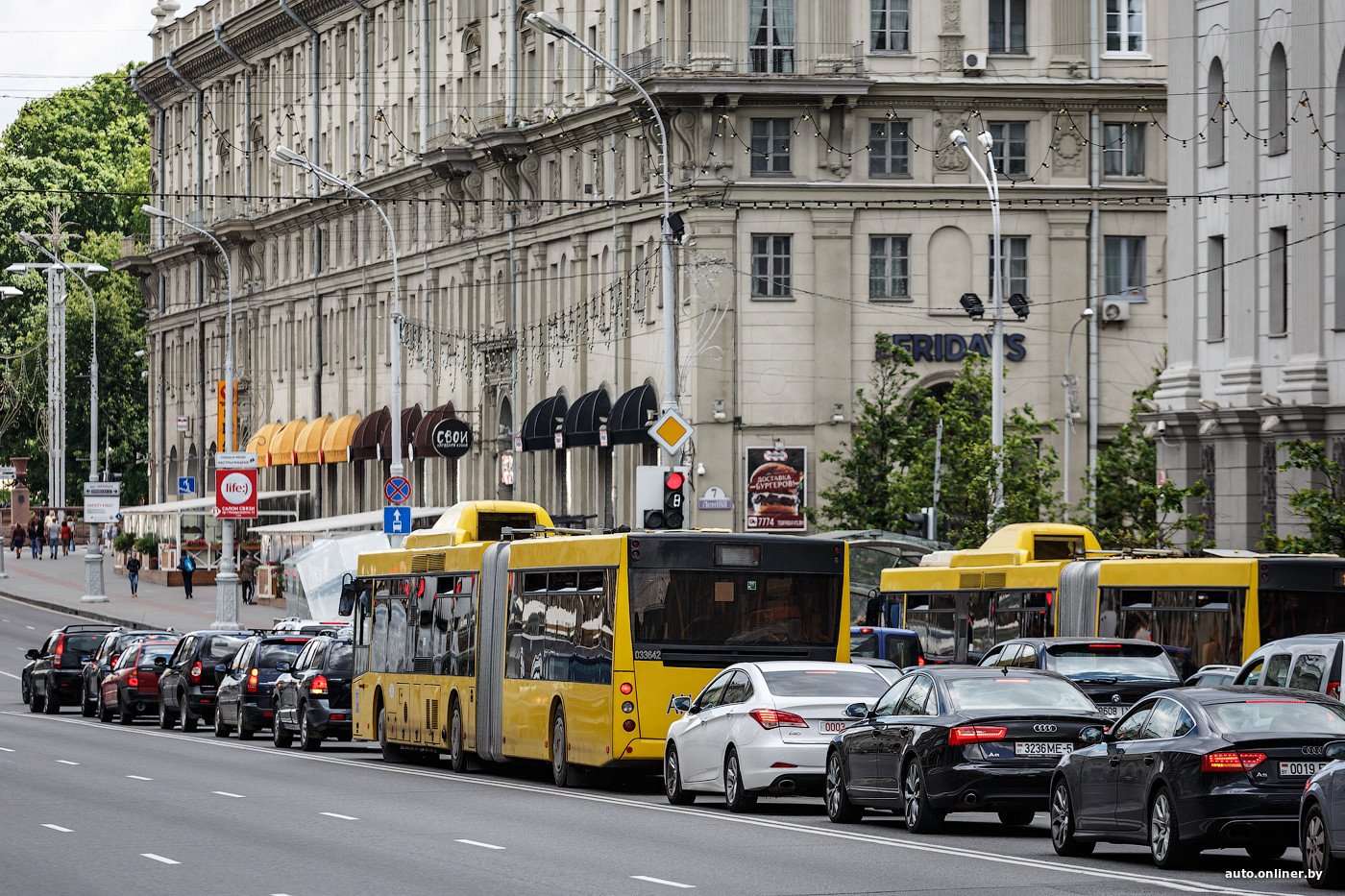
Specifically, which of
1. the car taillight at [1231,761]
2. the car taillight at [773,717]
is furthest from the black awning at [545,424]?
the car taillight at [1231,761]

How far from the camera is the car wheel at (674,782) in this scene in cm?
2369

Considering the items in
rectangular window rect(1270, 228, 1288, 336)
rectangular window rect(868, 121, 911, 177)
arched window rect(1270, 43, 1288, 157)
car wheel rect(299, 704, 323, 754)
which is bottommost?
car wheel rect(299, 704, 323, 754)

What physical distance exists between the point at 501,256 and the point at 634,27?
35.8ft

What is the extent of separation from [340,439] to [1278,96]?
47953 millimetres

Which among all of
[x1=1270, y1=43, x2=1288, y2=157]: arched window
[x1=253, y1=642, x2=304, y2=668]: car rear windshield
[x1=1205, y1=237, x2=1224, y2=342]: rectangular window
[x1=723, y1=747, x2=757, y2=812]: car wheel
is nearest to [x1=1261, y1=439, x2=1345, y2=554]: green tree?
[x1=1270, y1=43, x2=1288, y2=157]: arched window

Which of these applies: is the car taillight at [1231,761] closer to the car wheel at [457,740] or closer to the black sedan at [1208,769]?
the black sedan at [1208,769]

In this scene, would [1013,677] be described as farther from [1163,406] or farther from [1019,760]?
[1163,406]

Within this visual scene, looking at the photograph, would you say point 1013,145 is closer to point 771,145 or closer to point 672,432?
point 771,145

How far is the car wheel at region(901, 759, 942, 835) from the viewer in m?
19.9

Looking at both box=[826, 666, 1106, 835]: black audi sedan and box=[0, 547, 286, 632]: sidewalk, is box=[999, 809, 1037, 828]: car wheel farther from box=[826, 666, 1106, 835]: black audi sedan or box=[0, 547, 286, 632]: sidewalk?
box=[0, 547, 286, 632]: sidewalk

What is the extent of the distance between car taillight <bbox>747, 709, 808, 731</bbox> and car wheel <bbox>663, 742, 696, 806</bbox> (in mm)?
1876

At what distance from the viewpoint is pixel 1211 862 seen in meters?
17.3

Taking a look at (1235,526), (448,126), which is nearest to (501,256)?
(448,126)

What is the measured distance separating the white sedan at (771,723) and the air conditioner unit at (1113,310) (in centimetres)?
4080
